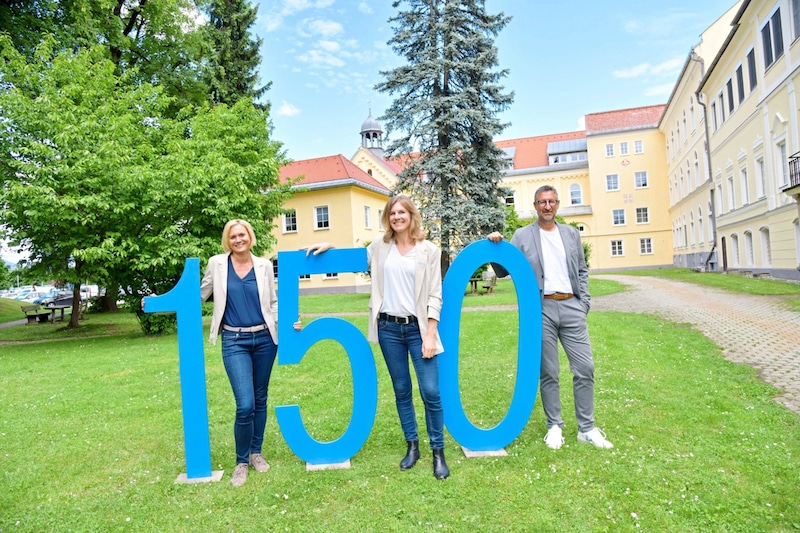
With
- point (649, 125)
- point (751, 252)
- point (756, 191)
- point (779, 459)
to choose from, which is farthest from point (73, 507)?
point (649, 125)

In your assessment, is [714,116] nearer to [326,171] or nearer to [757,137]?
[757,137]

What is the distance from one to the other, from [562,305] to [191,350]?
3.19 m

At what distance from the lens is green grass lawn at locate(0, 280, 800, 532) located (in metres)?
3.24

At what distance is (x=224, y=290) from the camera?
3898 mm

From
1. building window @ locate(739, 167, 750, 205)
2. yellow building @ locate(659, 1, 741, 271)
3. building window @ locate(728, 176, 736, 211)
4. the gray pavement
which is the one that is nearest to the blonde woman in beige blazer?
the gray pavement

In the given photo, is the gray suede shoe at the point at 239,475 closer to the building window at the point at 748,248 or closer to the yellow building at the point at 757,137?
the yellow building at the point at 757,137

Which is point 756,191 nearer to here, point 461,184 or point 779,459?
point 461,184

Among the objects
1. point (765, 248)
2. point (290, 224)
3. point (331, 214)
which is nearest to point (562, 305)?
point (765, 248)

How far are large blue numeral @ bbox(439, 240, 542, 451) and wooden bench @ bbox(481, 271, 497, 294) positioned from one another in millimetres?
17756

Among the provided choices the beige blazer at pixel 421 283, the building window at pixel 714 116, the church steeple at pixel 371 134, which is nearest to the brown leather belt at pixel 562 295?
the beige blazer at pixel 421 283

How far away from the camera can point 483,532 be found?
3.06 meters

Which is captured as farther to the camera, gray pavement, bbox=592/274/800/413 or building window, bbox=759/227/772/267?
building window, bbox=759/227/772/267

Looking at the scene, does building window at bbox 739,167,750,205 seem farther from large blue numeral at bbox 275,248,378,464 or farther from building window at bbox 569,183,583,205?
large blue numeral at bbox 275,248,378,464

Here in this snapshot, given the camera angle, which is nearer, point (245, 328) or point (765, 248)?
point (245, 328)
